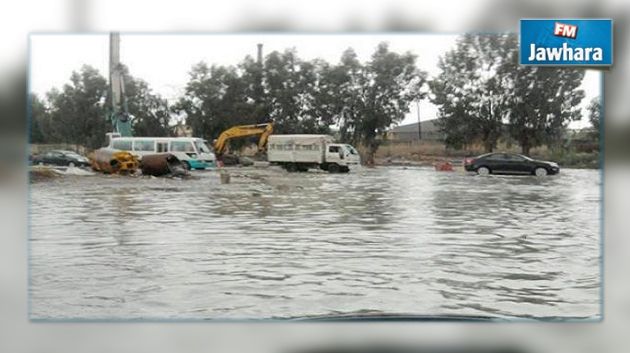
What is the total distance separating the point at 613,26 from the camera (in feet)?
19.7

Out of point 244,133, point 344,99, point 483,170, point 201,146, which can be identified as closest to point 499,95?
point 483,170

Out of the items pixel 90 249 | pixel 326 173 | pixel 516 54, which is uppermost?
pixel 516 54

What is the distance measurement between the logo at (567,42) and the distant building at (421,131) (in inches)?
33.1

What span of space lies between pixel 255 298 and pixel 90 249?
51.8 inches

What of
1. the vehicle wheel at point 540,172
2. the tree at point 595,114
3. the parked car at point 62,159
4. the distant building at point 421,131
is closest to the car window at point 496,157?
the vehicle wheel at point 540,172

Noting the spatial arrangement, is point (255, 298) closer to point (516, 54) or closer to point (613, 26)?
point (516, 54)

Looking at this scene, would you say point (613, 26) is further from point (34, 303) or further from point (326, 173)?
point (34, 303)

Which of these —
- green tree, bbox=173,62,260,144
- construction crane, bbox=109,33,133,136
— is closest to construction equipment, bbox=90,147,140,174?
construction crane, bbox=109,33,133,136

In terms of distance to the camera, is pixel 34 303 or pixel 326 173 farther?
pixel 326 173

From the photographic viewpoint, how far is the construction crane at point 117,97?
6262 mm

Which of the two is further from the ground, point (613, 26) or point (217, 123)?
point (613, 26)

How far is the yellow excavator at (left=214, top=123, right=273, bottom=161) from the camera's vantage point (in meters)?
6.43

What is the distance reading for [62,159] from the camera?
21.0 feet

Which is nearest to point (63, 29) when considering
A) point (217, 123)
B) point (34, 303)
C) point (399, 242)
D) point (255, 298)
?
point (217, 123)
